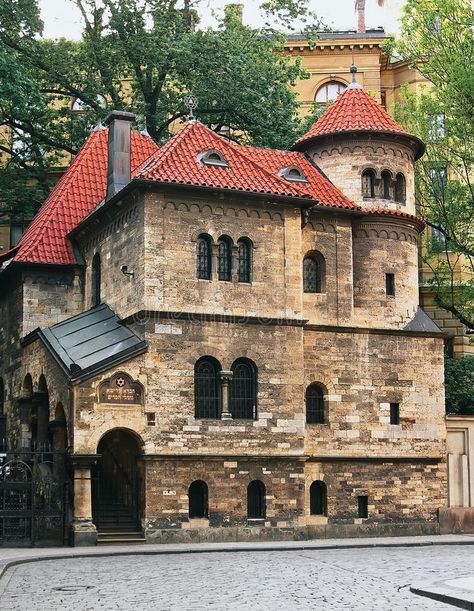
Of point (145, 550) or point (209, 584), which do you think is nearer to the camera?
point (209, 584)

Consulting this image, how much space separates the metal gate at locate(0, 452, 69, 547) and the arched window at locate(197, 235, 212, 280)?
621 centimetres

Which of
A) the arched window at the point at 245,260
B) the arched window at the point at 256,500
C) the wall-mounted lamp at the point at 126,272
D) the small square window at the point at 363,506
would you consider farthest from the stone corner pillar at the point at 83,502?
the small square window at the point at 363,506

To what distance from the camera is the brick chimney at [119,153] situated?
33688mm

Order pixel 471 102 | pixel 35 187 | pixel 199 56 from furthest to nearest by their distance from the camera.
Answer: pixel 35 187 → pixel 199 56 → pixel 471 102

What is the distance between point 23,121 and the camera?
43.7 m

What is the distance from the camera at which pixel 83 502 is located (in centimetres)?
2819

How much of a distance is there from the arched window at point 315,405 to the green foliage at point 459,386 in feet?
34.7

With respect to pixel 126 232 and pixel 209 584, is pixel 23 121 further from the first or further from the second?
pixel 209 584

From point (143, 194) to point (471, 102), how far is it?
13652 millimetres

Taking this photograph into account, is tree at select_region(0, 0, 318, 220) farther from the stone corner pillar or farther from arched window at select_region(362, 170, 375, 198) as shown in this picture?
the stone corner pillar

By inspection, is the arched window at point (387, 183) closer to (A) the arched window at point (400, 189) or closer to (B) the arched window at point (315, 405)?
(A) the arched window at point (400, 189)

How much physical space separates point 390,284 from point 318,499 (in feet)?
23.1

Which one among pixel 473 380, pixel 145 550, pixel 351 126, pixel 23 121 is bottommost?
pixel 145 550

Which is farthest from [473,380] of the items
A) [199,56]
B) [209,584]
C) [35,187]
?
[209,584]
